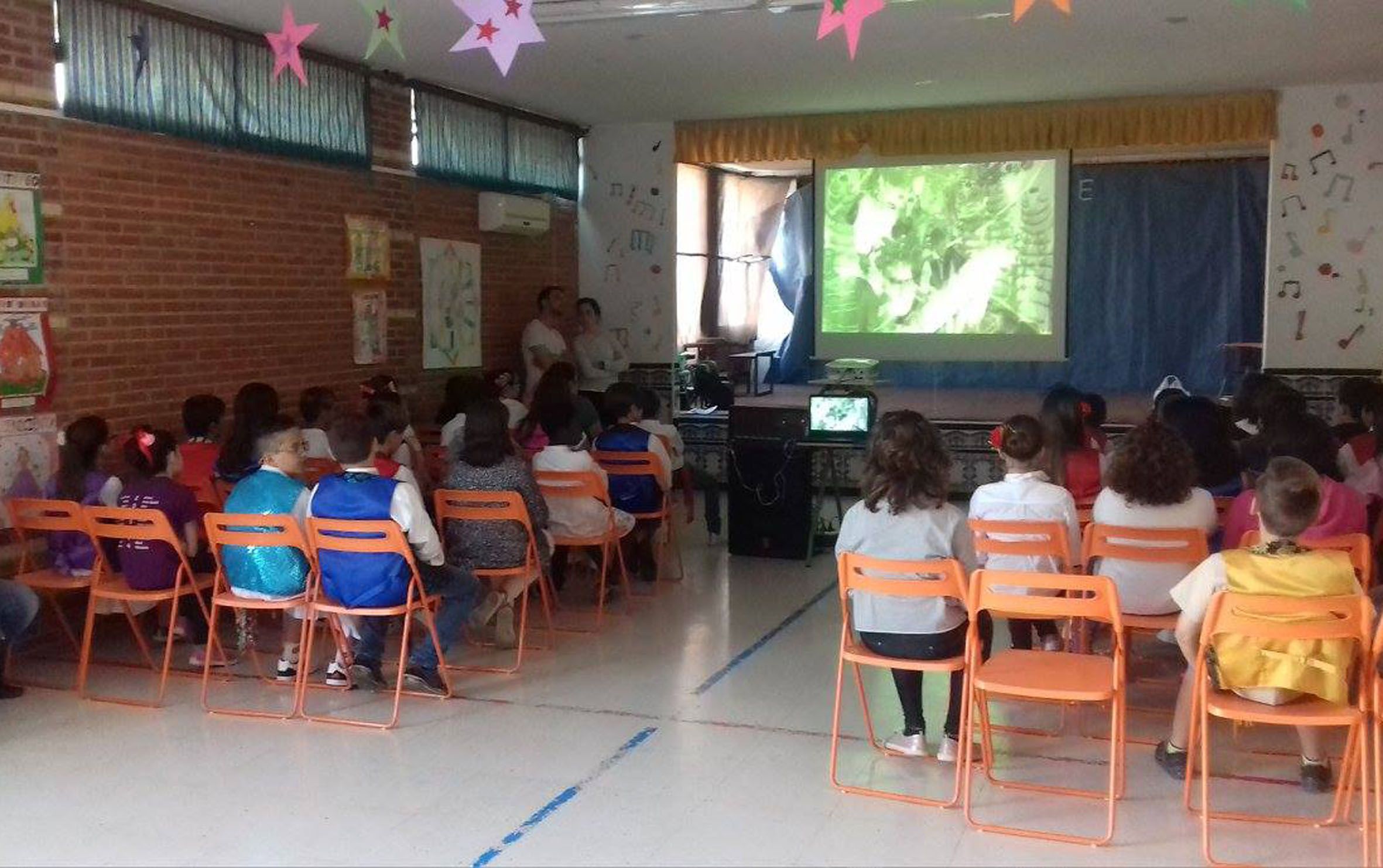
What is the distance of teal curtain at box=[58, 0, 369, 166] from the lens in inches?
211

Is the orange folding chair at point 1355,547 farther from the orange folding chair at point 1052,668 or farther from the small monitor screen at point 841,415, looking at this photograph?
the small monitor screen at point 841,415

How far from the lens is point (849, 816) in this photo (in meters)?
3.47

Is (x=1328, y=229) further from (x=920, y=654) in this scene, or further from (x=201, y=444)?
(x=201, y=444)

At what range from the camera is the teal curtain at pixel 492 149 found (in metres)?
7.77

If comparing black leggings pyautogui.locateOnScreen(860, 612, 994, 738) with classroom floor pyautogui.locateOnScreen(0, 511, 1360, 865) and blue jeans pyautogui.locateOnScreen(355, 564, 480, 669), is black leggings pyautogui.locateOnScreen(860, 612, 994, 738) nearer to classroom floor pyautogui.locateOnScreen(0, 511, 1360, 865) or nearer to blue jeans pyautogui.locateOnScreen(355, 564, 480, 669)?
classroom floor pyautogui.locateOnScreen(0, 511, 1360, 865)

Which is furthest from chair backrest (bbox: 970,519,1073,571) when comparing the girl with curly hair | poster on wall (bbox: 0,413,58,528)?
poster on wall (bbox: 0,413,58,528)

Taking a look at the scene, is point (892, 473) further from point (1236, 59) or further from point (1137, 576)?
point (1236, 59)

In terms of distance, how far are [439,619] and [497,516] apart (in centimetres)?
44

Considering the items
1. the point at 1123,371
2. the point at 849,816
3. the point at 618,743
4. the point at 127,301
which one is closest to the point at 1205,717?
the point at 849,816

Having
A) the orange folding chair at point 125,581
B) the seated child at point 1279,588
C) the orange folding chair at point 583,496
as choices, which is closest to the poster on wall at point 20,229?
the orange folding chair at point 125,581

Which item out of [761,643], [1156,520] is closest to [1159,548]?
[1156,520]

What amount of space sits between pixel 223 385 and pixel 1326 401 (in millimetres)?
Result: 6566

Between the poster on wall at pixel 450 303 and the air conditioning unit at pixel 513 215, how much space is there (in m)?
0.20

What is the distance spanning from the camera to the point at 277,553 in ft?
14.3
